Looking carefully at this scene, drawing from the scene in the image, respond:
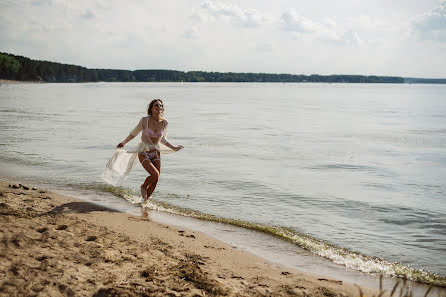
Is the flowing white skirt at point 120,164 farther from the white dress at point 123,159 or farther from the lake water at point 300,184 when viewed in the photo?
the lake water at point 300,184

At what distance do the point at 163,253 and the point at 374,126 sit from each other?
27645mm

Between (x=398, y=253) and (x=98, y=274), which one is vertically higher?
(x=98, y=274)

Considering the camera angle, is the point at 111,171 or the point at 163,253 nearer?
the point at 163,253

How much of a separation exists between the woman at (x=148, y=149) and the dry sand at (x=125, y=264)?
173 centimetres

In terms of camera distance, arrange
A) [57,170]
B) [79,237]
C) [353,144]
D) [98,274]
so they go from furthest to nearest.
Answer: [353,144], [57,170], [79,237], [98,274]

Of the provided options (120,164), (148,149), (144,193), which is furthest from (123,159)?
(144,193)

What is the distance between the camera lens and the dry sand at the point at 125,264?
183 inches

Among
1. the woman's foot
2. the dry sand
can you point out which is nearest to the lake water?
the woman's foot

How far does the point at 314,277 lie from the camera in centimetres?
583

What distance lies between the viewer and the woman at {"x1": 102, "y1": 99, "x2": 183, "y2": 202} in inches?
349

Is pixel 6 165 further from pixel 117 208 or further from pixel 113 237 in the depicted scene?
pixel 113 237

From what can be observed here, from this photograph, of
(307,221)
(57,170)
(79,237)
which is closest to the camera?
(79,237)

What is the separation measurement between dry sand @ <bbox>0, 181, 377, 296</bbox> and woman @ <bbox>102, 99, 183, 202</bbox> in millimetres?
1732

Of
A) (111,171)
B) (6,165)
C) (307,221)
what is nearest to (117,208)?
(111,171)
